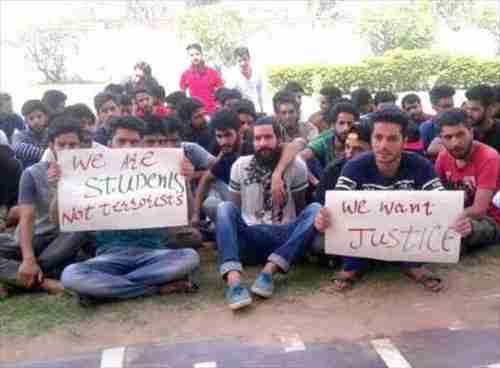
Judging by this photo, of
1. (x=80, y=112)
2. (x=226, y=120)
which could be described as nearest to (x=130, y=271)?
(x=226, y=120)

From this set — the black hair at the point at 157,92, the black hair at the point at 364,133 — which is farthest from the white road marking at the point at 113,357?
the black hair at the point at 157,92

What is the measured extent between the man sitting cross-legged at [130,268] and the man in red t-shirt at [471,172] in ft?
6.00

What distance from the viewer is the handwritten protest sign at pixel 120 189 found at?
390cm

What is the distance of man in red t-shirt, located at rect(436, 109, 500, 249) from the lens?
13.3 feet

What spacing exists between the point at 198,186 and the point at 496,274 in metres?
2.23

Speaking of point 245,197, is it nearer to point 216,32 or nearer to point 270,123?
point 270,123

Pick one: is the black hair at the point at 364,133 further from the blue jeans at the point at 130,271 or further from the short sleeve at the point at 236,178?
the blue jeans at the point at 130,271

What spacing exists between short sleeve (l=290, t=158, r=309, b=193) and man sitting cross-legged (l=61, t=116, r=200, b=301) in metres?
0.83

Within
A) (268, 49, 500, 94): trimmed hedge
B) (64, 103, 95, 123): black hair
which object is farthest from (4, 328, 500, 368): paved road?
(268, 49, 500, 94): trimmed hedge

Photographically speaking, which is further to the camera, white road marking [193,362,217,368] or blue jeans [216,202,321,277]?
blue jeans [216,202,321,277]

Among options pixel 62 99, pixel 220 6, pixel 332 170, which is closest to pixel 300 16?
pixel 220 6

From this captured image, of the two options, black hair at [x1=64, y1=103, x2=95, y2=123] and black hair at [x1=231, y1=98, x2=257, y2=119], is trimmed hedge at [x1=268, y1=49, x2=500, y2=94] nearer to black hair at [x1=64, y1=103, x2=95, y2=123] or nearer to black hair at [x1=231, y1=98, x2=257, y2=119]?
black hair at [x1=231, y1=98, x2=257, y2=119]

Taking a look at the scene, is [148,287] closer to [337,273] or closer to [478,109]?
[337,273]

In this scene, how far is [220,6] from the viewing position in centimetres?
2348
